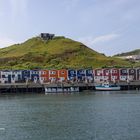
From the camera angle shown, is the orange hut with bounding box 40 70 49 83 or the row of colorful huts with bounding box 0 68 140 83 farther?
the orange hut with bounding box 40 70 49 83

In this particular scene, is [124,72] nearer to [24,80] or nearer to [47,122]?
[24,80]

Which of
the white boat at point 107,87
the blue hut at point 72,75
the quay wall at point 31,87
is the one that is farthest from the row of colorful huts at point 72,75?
the white boat at point 107,87

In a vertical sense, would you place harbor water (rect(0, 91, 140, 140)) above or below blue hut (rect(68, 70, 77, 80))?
below

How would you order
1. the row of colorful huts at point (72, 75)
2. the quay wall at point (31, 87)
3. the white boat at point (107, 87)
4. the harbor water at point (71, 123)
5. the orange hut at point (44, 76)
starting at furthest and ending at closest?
the orange hut at point (44, 76) < the row of colorful huts at point (72, 75) < the white boat at point (107, 87) < the quay wall at point (31, 87) < the harbor water at point (71, 123)

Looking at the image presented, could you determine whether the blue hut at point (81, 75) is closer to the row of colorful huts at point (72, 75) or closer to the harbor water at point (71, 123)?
the row of colorful huts at point (72, 75)

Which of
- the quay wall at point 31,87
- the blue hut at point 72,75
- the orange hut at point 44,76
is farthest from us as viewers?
the blue hut at point 72,75

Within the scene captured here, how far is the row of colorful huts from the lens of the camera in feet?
600

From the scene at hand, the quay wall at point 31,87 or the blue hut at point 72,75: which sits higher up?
the blue hut at point 72,75

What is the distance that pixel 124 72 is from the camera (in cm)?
18888

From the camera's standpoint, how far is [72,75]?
607 feet

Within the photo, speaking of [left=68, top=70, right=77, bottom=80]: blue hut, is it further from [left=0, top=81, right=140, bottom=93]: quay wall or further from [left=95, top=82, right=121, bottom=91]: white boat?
[left=95, top=82, right=121, bottom=91]: white boat

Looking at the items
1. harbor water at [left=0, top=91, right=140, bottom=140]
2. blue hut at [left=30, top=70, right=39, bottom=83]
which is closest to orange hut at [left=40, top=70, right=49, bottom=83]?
blue hut at [left=30, top=70, right=39, bottom=83]

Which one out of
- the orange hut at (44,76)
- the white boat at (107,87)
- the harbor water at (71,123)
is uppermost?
the orange hut at (44,76)

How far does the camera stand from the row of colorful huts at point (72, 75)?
182750 millimetres
